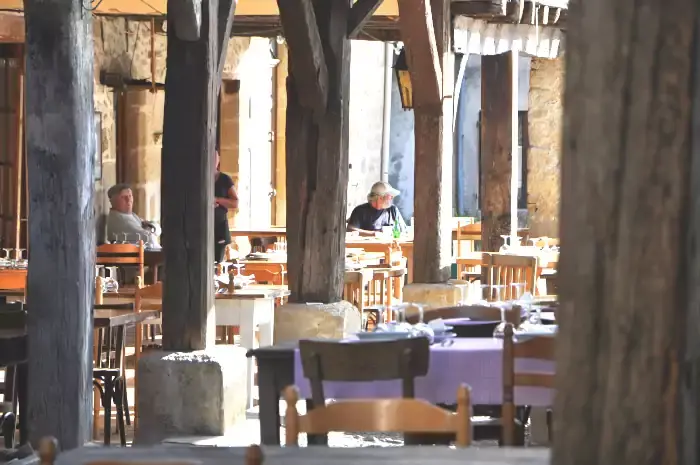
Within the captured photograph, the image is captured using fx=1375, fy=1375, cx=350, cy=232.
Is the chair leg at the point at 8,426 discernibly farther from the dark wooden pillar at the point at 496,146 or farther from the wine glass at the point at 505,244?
the dark wooden pillar at the point at 496,146

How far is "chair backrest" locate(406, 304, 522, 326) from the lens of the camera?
565 centimetres

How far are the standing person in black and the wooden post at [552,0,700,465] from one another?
337 inches

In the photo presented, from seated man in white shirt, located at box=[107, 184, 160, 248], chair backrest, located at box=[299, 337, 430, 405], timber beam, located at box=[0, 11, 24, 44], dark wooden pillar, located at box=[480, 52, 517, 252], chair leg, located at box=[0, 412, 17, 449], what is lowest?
chair leg, located at box=[0, 412, 17, 449]

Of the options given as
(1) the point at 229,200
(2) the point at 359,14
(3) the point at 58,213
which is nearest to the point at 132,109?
(1) the point at 229,200

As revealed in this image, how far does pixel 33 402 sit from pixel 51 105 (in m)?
1.01

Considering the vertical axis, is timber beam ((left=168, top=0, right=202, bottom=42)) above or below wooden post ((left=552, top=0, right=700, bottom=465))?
above

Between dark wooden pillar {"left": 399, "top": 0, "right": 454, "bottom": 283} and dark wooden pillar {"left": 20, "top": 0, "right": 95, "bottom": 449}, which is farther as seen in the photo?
dark wooden pillar {"left": 399, "top": 0, "right": 454, "bottom": 283}

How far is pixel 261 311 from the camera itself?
24.5 ft

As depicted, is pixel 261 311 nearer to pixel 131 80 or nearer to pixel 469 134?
pixel 131 80

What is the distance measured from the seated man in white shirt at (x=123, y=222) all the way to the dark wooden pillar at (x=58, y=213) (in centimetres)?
590

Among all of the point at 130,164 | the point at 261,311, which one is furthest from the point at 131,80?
the point at 261,311

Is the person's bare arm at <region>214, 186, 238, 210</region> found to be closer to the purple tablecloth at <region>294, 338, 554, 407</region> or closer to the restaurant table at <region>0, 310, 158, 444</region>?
the restaurant table at <region>0, 310, 158, 444</region>

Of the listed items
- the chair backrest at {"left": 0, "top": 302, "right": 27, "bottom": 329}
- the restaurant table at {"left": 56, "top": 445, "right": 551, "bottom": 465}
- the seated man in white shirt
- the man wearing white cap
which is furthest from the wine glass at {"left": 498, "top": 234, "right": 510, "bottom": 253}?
the restaurant table at {"left": 56, "top": 445, "right": 551, "bottom": 465}

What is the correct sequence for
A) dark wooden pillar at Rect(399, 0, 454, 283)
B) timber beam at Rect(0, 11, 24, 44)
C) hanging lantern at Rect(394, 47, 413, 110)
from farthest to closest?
1. hanging lantern at Rect(394, 47, 413, 110)
2. timber beam at Rect(0, 11, 24, 44)
3. dark wooden pillar at Rect(399, 0, 454, 283)
